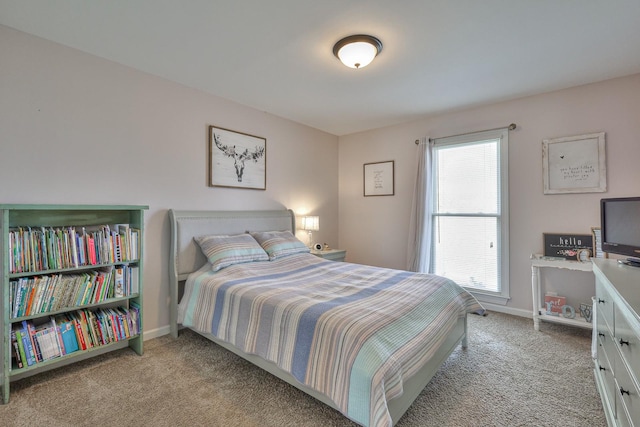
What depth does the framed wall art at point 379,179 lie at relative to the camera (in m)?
4.36

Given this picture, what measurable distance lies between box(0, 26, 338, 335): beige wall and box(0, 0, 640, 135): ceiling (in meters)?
0.17

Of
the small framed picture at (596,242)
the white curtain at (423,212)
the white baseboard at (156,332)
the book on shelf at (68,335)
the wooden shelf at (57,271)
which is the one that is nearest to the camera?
the wooden shelf at (57,271)

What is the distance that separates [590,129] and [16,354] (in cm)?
513

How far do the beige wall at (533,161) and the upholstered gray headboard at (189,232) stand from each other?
222cm

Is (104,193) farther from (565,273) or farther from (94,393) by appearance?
(565,273)

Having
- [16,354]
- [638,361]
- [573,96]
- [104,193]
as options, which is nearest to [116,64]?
[104,193]

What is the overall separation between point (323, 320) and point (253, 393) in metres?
0.81

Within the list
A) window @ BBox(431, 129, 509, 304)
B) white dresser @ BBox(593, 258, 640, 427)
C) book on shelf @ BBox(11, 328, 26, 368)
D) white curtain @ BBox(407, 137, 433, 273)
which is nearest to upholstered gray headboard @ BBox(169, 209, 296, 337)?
book on shelf @ BBox(11, 328, 26, 368)

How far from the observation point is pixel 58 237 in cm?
203

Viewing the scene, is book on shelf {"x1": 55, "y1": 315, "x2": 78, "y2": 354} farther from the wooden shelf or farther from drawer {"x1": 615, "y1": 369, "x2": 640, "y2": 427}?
drawer {"x1": 615, "y1": 369, "x2": 640, "y2": 427}

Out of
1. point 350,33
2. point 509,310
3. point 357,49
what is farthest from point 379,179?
point 350,33

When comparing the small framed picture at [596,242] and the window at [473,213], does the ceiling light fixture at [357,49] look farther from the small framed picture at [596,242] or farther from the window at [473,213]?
the small framed picture at [596,242]

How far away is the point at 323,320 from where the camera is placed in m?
A: 1.63

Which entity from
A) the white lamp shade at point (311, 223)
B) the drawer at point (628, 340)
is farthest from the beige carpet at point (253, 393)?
the white lamp shade at point (311, 223)
